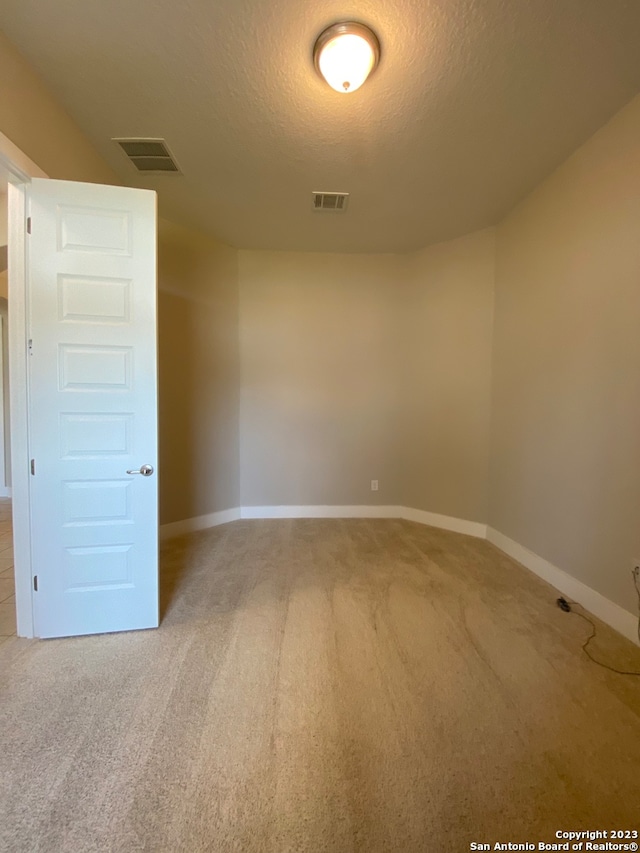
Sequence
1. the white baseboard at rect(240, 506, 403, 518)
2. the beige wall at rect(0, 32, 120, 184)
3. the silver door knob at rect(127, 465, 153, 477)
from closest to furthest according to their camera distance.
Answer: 1. the beige wall at rect(0, 32, 120, 184)
2. the silver door knob at rect(127, 465, 153, 477)
3. the white baseboard at rect(240, 506, 403, 518)

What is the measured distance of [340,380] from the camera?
4086 mm

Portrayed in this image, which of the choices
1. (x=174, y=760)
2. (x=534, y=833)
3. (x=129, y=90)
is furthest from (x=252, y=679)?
(x=129, y=90)

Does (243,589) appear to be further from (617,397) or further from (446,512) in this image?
(617,397)

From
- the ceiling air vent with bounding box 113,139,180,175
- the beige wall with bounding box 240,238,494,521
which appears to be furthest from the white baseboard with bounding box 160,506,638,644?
the ceiling air vent with bounding box 113,139,180,175

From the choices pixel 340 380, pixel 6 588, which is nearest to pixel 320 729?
pixel 6 588

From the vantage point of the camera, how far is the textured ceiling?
151 centimetres

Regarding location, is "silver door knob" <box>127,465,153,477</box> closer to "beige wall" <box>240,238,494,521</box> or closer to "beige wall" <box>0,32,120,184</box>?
"beige wall" <box>0,32,120,184</box>

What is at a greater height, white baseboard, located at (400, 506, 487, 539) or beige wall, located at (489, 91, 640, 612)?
beige wall, located at (489, 91, 640, 612)

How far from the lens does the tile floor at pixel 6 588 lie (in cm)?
201

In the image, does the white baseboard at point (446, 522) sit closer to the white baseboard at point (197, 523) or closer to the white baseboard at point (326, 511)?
the white baseboard at point (326, 511)

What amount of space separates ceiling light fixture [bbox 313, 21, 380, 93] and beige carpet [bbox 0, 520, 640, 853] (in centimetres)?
295

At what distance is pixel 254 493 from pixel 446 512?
224 centimetres

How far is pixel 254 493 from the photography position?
4090 mm

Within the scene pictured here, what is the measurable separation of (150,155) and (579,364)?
3.35m
